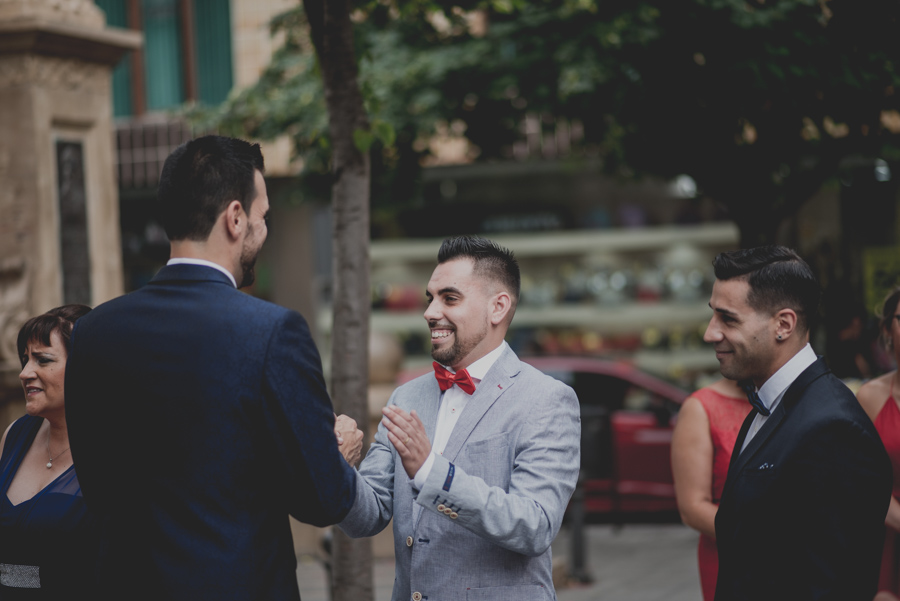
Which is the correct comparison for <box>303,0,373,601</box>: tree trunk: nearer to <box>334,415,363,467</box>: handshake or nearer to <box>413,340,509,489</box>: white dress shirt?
<box>413,340,509,489</box>: white dress shirt

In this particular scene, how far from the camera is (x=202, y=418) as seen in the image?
2.34 metres

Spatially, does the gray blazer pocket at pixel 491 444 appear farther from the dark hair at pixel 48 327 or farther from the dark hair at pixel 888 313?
the dark hair at pixel 888 313

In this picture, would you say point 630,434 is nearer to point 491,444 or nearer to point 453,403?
point 453,403

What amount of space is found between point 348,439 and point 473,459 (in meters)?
0.38

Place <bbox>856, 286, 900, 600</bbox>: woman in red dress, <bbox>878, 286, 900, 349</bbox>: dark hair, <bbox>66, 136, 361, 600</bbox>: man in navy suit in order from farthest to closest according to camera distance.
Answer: <bbox>878, 286, 900, 349</bbox>: dark hair < <bbox>856, 286, 900, 600</bbox>: woman in red dress < <bbox>66, 136, 361, 600</bbox>: man in navy suit

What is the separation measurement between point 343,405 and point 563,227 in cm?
1007

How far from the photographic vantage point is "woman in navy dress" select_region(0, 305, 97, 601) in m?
3.21

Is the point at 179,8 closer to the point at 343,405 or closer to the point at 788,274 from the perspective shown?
the point at 343,405

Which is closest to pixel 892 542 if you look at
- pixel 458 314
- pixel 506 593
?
pixel 506 593

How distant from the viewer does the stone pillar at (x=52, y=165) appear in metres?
6.54

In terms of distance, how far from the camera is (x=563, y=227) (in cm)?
1473

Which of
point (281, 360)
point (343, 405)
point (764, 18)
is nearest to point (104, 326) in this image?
point (281, 360)

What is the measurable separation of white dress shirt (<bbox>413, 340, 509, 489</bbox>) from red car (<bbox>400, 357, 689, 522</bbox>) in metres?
6.14

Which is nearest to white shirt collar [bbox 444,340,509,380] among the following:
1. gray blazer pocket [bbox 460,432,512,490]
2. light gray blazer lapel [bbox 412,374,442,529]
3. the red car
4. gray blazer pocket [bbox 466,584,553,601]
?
light gray blazer lapel [bbox 412,374,442,529]
